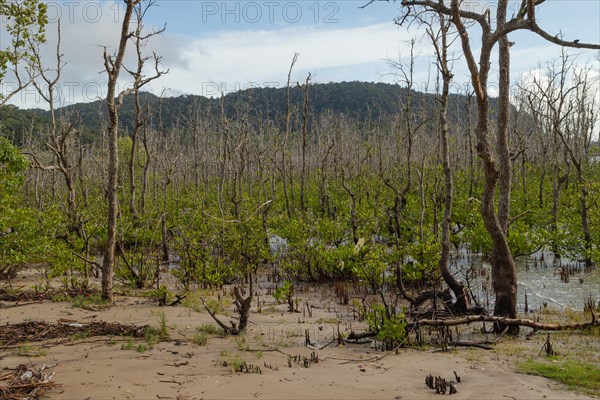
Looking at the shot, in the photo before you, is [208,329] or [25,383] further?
[208,329]

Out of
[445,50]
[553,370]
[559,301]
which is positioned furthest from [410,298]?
[445,50]

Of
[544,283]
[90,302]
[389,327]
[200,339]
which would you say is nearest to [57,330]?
[90,302]

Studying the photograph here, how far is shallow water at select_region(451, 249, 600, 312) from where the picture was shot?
905 cm

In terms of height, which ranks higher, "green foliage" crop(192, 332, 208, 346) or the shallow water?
the shallow water

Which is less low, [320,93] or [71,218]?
[320,93]

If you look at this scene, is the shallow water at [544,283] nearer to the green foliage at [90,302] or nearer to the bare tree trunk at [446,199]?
the bare tree trunk at [446,199]

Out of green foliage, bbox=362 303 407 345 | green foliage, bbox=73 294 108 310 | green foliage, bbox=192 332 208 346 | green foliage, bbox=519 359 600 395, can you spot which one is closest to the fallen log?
green foliage, bbox=362 303 407 345

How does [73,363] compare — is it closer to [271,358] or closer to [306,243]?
[271,358]

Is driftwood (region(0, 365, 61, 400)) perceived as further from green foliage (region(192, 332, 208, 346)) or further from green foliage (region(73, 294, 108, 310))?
green foliage (region(73, 294, 108, 310))

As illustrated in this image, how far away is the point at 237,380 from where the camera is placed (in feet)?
16.3

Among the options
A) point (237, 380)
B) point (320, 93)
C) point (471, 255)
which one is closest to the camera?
point (237, 380)

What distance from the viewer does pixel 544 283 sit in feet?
34.3

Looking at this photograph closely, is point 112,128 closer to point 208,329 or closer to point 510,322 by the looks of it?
point 208,329

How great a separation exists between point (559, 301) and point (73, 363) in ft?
27.0
